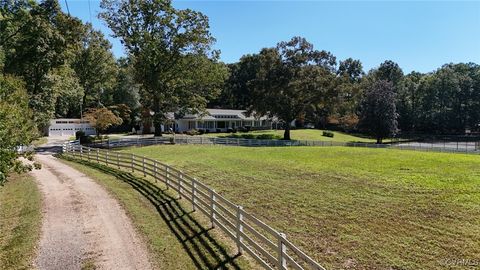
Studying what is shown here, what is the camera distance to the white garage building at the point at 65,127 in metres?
60.5

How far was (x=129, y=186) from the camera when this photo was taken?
17938 millimetres

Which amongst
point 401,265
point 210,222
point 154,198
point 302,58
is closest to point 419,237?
point 401,265

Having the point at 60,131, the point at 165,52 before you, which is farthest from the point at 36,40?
the point at 60,131

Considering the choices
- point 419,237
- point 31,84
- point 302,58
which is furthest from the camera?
point 302,58

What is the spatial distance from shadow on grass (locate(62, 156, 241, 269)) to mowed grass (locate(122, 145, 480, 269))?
86.4 inches

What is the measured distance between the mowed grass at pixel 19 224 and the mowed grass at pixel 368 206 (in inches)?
265

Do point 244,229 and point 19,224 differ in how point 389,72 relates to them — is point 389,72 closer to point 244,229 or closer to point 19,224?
point 244,229

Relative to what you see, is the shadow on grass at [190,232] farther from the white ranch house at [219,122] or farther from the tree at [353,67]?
the tree at [353,67]

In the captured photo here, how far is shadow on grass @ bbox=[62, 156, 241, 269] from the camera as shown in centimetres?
882

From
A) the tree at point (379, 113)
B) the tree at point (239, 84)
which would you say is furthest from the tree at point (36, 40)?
the tree at point (239, 84)

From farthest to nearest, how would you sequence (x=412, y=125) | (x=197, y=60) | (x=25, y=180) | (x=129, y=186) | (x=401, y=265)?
(x=412, y=125)
(x=197, y=60)
(x=25, y=180)
(x=129, y=186)
(x=401, y=265)

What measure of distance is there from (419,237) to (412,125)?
83.0 meters

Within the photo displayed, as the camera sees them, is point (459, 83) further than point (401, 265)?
Yes

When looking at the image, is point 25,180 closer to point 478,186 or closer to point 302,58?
point 478,186
